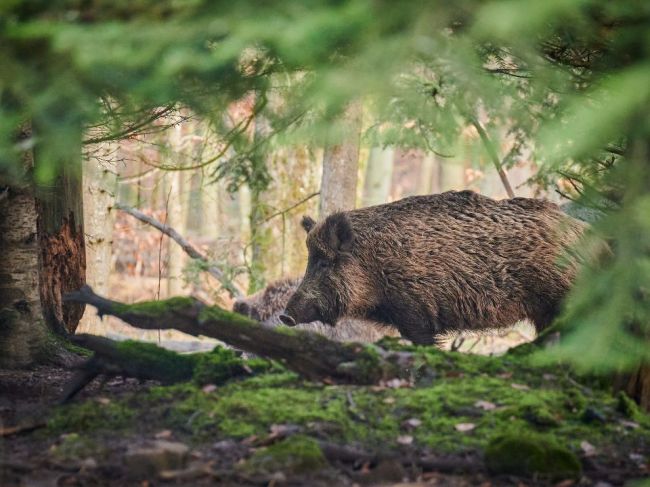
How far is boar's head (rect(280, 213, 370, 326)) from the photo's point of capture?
→ 886 cm

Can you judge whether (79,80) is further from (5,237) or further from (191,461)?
(5,237)

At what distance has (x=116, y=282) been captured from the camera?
2347cm

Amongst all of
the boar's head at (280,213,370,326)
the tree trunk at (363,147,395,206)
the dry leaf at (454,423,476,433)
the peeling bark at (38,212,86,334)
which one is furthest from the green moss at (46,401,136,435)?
the tree trunk at (363,147,395,206)

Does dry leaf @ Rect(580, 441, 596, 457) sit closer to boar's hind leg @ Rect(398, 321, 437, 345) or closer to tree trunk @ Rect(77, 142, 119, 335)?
boar's hind leg @ Rect(398, 321, 437, 345)

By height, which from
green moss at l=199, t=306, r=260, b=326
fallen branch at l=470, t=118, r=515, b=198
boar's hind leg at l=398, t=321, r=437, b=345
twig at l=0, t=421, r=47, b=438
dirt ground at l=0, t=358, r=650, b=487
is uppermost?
fallen branch at l=470, t=118, r=515, b=198

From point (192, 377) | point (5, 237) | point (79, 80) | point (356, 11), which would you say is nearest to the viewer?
point (356, 11)

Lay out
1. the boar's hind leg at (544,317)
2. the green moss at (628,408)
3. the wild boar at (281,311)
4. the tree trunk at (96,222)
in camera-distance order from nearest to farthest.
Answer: the green moss at (628,408), the boar's hind leg at (544,317), the wild boar at (281,311), the tree trunk at (96,222)

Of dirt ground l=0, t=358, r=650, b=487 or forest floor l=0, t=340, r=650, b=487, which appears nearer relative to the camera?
dirt ground l=0, t=358, r=650, b=487

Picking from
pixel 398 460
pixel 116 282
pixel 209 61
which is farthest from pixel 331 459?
pixel 116 282

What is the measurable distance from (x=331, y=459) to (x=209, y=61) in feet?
6.95

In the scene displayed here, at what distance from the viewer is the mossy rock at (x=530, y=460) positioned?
14.8 feet

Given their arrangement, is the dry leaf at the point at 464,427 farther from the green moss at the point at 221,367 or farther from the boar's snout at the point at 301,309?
the boar's snout at the point at 301,309

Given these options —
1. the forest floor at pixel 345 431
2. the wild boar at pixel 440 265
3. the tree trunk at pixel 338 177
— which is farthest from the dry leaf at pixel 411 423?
the tree trunk at pixel 338 177

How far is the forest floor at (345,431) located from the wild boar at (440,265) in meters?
2.68
